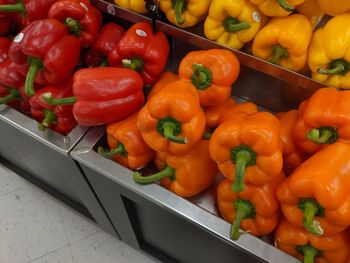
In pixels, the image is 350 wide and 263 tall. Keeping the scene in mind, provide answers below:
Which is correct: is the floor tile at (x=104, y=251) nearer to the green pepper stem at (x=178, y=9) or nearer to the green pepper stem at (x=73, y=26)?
the green pepper stem at (x=73, y=26)

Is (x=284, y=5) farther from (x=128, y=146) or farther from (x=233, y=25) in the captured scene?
(x=128, y=146)

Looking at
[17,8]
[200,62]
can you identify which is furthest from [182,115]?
[17,8]

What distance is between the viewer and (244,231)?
0.98 metres

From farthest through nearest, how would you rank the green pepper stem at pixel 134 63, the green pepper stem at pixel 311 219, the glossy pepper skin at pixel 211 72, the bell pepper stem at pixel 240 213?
the green pepper stem at pixel 134 63
the glossy pepper skin at pixel 211 72
the bell pepper stem at pixel 240 213
the green pepper stem at pixel 311 219

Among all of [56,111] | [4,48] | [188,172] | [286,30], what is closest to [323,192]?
[188,172]

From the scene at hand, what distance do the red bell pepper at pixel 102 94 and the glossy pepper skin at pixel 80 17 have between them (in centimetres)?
21

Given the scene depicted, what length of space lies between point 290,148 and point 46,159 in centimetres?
89

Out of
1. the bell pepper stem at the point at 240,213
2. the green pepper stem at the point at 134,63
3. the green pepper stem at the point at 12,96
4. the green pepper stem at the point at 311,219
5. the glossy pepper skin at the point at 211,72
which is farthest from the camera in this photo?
the green pepper stem at the point at 12,96

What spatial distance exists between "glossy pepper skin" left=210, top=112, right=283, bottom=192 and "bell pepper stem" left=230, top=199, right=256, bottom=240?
0.08 m

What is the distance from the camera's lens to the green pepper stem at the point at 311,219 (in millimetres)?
832

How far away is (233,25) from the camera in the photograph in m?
1.08

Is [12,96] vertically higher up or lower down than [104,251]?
higher up

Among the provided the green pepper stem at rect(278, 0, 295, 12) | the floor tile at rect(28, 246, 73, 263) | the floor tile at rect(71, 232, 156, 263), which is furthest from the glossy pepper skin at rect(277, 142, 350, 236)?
the floor tile at rect(28, 246, 73, 263)

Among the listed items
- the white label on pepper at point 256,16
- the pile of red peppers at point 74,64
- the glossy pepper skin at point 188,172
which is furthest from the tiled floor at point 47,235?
the white label on pepper at point 256,16
